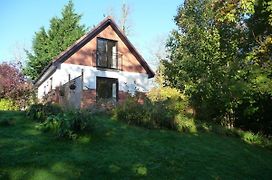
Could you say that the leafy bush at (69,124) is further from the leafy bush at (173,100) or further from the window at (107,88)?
the window at (107,88)

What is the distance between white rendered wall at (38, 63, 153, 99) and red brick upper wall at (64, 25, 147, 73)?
379 millimetres

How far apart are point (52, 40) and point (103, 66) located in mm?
14822

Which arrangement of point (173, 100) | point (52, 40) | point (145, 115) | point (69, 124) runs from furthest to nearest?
1. point (52, 40)
2. point (173, 100)
3. point (145, 115)
4. point (69, 124)

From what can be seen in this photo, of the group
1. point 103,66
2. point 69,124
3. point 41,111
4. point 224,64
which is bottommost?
point 69,124

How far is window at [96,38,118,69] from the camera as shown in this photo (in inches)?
1125

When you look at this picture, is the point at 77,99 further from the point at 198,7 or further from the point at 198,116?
the point at 198,7

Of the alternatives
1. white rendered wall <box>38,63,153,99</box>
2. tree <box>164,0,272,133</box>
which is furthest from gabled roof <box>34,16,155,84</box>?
tree <box>164,0,272,133</box>

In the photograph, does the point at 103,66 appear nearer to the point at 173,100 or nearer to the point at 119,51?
the point at 119,51

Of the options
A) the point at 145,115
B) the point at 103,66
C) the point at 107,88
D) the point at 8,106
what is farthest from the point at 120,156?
the point at 103,66

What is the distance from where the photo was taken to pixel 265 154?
14.1 metres

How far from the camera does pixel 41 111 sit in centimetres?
1334

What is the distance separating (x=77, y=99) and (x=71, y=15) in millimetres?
23223

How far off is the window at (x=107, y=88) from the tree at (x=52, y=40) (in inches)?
517

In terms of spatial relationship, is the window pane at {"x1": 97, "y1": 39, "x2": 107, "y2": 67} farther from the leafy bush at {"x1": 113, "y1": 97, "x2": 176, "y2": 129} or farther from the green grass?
the green grass
